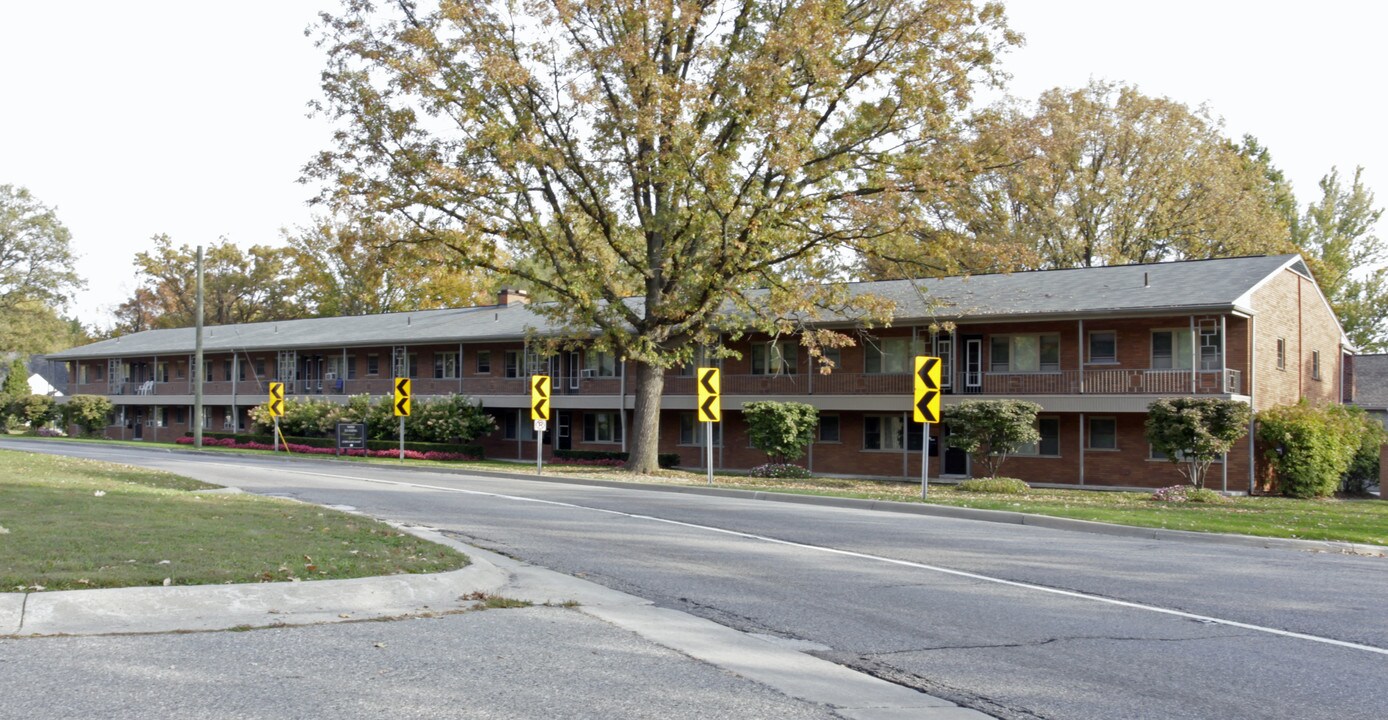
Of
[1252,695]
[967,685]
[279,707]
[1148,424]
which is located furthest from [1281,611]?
[1148,424]

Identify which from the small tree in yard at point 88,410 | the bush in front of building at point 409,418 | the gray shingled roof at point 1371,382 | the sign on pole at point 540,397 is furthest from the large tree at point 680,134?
the small tree in yard at point 88,410

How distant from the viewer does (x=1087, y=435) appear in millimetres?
33281

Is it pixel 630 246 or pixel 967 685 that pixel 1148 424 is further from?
pixel 967 685

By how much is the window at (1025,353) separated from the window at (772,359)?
7.47 m

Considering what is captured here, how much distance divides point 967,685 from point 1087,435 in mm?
27794

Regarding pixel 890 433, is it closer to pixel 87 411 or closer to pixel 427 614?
→ pixel 427 614

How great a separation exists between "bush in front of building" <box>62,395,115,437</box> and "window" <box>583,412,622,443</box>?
35.1 metres

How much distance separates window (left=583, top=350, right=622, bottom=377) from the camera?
44781mm

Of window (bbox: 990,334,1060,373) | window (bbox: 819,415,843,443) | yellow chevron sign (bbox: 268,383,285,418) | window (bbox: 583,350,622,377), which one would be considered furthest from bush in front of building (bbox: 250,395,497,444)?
window (bbox: 990,334,1060,373)

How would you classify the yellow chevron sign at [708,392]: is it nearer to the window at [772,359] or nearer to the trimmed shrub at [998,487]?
the trimmed shrub at [998,487]

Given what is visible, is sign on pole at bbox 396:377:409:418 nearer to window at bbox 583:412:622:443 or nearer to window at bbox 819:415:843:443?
window at bbox 583:412:622:443

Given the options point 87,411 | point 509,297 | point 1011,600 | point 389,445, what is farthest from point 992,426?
point 87,411

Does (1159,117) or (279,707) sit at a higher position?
(1159,117)

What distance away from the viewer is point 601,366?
45531 mm
